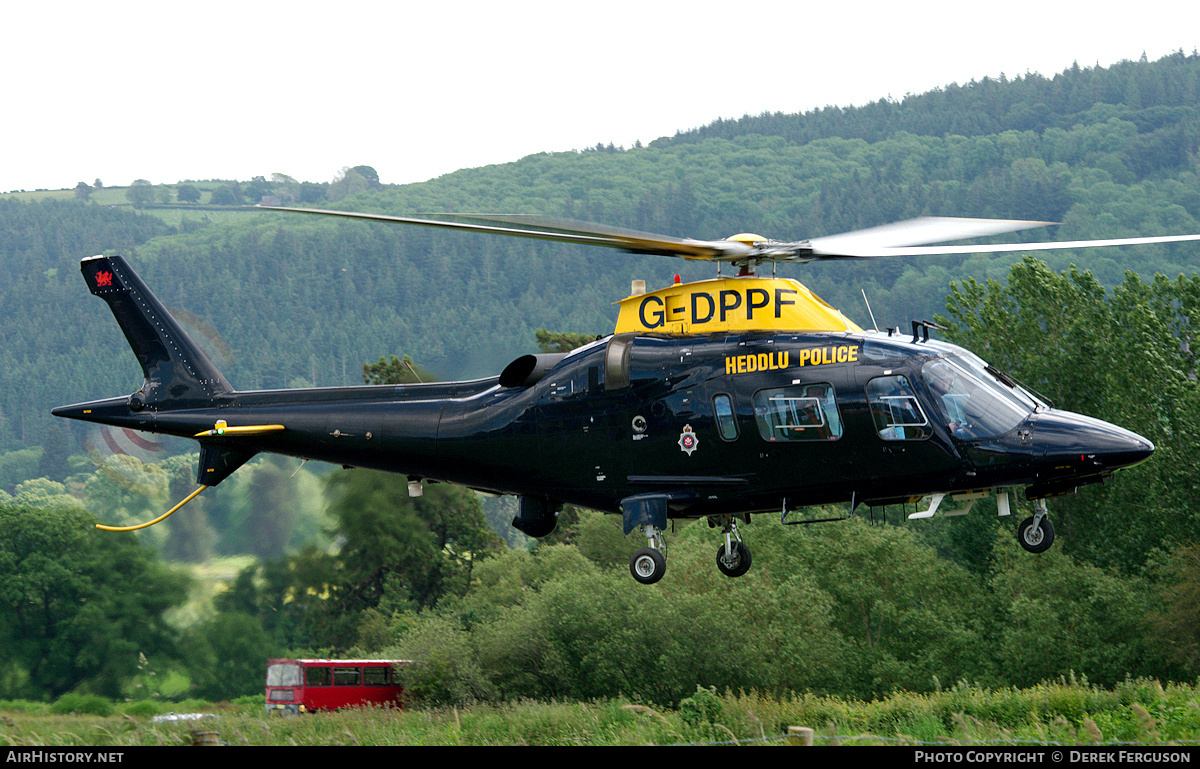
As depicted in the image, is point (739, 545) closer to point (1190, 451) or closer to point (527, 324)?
point (1190, 451)

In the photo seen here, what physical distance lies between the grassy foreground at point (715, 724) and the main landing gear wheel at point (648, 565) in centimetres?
397

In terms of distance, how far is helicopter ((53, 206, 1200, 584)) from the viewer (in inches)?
688

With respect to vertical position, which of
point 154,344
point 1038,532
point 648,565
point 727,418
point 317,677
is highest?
point 154,344

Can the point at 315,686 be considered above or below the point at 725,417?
below

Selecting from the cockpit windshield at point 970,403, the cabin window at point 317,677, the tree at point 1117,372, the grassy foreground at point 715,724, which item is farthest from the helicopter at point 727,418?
the tree at point 1117,372

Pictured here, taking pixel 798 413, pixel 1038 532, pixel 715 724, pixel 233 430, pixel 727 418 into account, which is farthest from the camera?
pixel 715 724

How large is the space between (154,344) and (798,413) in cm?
1291

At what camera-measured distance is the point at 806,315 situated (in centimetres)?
1883

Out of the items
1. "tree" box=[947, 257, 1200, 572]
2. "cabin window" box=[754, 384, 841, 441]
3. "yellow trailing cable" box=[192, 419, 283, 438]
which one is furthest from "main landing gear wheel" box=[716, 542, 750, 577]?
"tree" box=[947, 257, 1200, 572]

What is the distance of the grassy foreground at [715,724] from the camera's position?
936 inches

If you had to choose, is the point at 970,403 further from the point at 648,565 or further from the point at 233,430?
the point at 233,430

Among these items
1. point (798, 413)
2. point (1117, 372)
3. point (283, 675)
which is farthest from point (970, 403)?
point (1117, 372)

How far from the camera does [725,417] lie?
18.5m
